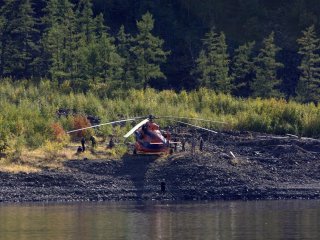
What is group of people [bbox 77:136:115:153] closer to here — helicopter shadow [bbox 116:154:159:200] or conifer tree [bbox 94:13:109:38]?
helicopter shadow [bbox 116:154:159:200]

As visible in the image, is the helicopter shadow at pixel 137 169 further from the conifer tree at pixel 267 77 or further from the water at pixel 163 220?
the conifer tree at pixel 267 77

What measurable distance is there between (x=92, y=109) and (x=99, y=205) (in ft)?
49.5

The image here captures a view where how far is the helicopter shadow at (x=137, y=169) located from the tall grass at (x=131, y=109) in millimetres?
4315

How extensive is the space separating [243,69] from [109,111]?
16.6 metres

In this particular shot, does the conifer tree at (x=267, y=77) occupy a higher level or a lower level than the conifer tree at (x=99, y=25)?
lower

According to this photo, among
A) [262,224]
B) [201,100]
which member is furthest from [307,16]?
[262,224]

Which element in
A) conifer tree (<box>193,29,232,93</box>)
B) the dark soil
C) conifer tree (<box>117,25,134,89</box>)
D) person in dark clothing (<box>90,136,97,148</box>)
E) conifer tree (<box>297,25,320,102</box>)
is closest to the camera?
the dark soil

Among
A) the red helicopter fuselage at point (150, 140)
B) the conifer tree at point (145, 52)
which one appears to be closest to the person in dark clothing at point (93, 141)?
the red helicopter fuselage at point (150, 140)

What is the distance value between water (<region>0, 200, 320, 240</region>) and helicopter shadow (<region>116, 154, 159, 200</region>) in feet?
8.79

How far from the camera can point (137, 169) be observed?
4962 cm

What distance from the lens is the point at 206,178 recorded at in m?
48.1

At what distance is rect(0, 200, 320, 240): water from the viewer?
3600 centimetres

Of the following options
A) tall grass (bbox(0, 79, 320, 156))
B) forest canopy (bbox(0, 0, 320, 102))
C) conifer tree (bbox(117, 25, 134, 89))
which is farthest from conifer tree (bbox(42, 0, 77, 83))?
tall grass (bbox(0, 79, 320, 156))

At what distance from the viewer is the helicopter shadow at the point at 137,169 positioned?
157 ft
